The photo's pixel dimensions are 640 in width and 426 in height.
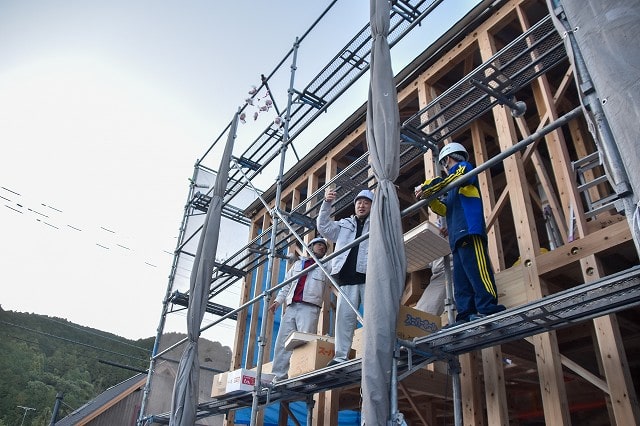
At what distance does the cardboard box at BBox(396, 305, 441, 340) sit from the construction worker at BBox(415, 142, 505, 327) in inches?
10.8

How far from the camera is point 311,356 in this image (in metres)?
4.12

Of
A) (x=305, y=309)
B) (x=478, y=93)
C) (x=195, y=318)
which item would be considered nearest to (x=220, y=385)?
(x=195, y=318)

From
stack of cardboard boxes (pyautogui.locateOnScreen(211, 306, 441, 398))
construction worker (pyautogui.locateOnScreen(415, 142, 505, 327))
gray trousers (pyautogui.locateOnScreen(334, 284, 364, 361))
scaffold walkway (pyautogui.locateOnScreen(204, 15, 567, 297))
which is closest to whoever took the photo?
construction worker (pyautogui.locateOnScreen(415, 142, 505, 327))

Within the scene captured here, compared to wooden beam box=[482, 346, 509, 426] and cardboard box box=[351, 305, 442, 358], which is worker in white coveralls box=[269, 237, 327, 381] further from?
wooden beam box=[482, 346, 509, 426]

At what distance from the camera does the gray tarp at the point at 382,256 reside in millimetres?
2701

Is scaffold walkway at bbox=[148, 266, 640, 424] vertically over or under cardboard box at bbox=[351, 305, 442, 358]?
under

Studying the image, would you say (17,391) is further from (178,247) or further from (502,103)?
(502,103)

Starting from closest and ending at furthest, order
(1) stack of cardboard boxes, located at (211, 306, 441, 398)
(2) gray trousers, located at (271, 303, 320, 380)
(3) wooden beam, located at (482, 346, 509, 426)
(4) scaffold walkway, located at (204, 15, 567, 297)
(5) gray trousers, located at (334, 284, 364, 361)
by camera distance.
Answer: (1) stack of cardboard boxes, located at (211, 306, 441, 398)
(3) wooden beam, located at (482, 346, 509, 426)
(5) gray trousers, located at (334, 284, 364, 361)
(4) scaffold walkway, located at (204, 15, 567, 297)
(2) gray trousers, located at (271, 303, 320, 380)

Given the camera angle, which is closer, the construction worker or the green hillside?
the construction worker

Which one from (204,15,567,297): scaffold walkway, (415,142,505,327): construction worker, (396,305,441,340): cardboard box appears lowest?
(396,305,441,340): cardboard box

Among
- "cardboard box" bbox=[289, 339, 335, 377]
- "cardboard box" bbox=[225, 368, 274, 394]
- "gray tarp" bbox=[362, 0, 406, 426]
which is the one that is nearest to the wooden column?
"gray tarp" bbox=[362, 0, 406, 426]

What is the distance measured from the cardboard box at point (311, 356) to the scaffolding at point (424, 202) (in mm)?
93

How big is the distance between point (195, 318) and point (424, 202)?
3.03m

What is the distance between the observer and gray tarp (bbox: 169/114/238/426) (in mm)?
4840
